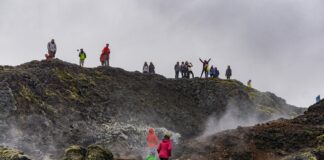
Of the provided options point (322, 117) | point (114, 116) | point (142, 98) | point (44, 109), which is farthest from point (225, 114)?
point (44, 109)

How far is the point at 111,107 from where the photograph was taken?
41688 millimetres

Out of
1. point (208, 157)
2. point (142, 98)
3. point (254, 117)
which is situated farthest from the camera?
point (254, 117)

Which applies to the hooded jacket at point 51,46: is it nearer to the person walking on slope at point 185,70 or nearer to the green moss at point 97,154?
the person walking on slope at point 185,70

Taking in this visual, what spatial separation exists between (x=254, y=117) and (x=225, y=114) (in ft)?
10.2

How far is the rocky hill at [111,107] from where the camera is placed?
34312mm

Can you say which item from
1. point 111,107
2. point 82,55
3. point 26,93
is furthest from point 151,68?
point 26,93

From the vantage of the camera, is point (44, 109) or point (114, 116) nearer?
point (44, 109)

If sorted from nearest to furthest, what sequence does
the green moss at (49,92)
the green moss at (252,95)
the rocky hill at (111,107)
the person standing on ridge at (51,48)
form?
the rocky hill at (111,107)
the green moss at (49,92)
the person standing on ridge at (51,48)
the green moss at (252,95)

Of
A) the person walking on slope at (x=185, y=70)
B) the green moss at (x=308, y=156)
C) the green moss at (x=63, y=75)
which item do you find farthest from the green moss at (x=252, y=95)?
the green moss at (x=308, y=156)

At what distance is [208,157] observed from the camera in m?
30.5

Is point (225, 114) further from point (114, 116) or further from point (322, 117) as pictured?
point (322, 117)

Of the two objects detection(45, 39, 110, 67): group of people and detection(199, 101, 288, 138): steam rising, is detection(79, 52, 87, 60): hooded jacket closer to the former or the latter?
detection(45, 39, 110, 67): group of people

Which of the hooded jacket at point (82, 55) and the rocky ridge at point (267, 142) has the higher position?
the hooded jacket at point (82, 55)

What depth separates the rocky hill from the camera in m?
34.3
